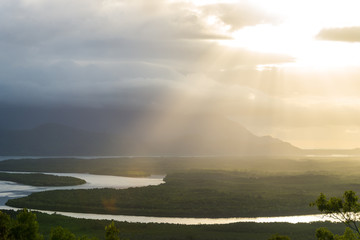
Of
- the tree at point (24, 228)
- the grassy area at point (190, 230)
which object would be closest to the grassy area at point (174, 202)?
the grassy area at point (190, 230)

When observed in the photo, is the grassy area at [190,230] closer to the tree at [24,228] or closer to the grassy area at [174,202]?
the grassy area at [174,202]

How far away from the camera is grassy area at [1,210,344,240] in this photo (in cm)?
10556

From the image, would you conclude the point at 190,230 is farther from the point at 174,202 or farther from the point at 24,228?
the point at 24,228

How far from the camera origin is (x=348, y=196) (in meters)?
41.9

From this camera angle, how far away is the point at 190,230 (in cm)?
11125

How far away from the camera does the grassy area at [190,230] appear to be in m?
106

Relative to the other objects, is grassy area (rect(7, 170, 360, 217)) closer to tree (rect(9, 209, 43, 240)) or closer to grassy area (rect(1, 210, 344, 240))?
grassy area (rect(1, 210, 344, 240))

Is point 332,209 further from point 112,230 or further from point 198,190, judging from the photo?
point 198,190

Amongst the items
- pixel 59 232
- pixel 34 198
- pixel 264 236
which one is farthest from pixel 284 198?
pixel 59 232

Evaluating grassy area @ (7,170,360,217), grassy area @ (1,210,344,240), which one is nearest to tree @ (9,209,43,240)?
grassy area @ (1,210,344,240)

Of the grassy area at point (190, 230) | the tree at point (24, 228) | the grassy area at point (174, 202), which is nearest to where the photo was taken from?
the tree at point (24, 228)

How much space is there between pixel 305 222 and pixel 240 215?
22.4m

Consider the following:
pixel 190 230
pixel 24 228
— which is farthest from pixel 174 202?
pixel 24 228

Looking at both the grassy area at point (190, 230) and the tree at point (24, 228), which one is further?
the grassy area at point (190, 230)
